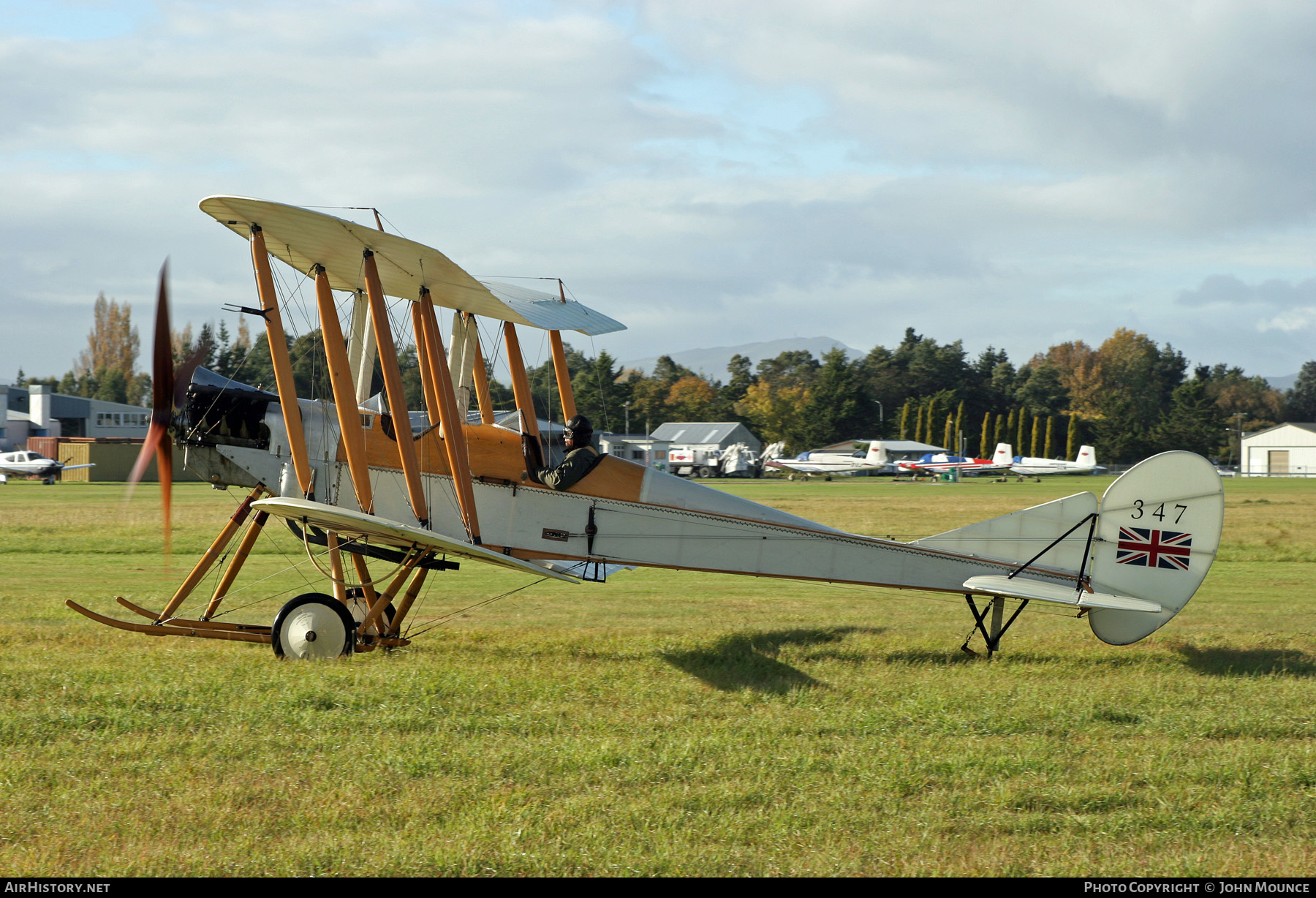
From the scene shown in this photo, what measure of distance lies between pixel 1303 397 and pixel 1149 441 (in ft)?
164

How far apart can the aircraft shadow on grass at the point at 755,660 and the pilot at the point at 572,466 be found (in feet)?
5.71

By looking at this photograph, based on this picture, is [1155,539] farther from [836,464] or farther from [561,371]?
[836,464]

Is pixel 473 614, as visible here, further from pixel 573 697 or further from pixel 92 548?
pixel 92 548

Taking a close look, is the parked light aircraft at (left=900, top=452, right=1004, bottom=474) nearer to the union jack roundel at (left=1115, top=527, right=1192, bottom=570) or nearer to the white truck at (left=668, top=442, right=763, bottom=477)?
the white truck at (left=668, top=442, right=763, bottom=477)

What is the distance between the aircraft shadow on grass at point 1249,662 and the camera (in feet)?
26.6

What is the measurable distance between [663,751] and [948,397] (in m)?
98.2

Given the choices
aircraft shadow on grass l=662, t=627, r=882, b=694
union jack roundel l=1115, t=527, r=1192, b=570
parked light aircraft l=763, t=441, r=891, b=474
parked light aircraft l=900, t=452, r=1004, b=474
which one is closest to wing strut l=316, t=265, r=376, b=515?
aircraft shadow on grass l=662, t=627, r=882, b=694

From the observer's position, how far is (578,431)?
28.6 feet

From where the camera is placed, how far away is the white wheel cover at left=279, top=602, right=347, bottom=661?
7.76 metres

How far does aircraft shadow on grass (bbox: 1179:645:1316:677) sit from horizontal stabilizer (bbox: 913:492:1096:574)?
130 centimetres

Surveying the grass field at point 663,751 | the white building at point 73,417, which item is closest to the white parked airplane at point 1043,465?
the grass field at point 663,751

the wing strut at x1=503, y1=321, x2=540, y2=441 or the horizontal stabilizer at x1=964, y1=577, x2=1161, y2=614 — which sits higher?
the wing strut at x1=503, y1=321, x2=540, y2=441

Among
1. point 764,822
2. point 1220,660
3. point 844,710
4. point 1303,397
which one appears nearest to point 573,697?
point 844,710

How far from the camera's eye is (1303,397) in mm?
124688
